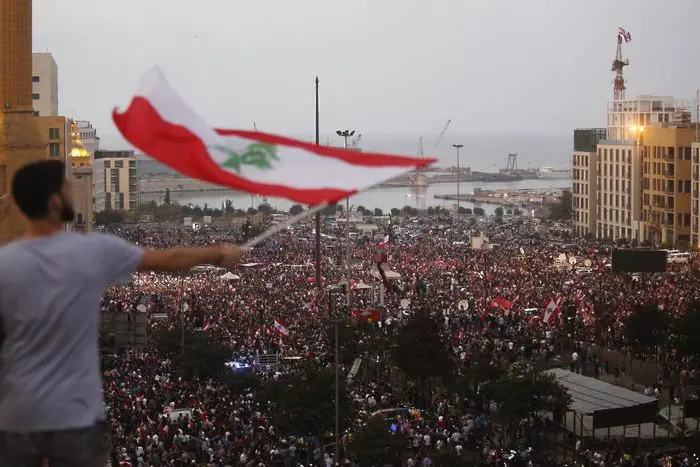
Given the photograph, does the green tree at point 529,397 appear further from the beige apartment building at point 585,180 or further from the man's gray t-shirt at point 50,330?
the beige apartment building at point 585,180

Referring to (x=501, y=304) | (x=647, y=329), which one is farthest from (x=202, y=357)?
(x=647, y=329)

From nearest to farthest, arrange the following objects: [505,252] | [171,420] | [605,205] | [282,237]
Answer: [171,420] < [505,252] < [282,237] < [605,205]

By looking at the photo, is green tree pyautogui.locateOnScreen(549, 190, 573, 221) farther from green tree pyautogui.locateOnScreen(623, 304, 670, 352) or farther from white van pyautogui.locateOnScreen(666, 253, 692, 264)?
green tree pyautogui.locateOnScreen(623, 304, 670, 352)

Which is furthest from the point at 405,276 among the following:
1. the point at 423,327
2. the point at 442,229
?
the point at 442,229

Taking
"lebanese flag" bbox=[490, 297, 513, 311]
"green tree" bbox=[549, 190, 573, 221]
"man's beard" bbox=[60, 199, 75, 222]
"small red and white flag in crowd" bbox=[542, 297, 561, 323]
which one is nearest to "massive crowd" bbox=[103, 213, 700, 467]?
"lebanese flag" bbox=[490, 297, 513, 311]

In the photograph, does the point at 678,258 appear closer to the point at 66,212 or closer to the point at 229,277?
the point at 229,277

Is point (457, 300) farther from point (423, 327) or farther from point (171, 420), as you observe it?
point (171, 420)
